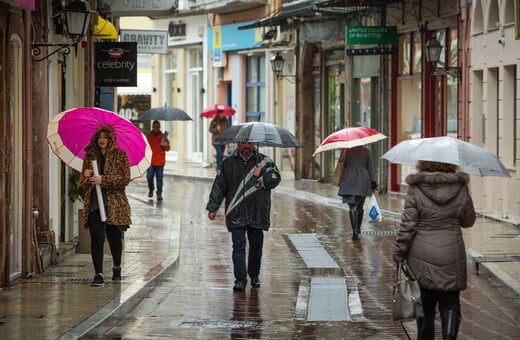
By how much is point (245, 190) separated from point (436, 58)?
1233 centimetres

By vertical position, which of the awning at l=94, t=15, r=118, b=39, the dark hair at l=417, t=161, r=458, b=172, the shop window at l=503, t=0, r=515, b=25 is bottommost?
the dark hair at l=417, t=161, r=458, b=172

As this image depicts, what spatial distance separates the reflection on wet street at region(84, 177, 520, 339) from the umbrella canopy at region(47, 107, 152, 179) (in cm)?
146

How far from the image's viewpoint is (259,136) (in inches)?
574

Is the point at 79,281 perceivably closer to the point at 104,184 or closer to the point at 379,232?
the point at 104,184

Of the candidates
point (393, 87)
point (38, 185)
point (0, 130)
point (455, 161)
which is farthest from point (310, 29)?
point (455, 161)

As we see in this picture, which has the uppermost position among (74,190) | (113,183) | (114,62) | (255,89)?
(255,89)

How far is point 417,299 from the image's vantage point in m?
9.73

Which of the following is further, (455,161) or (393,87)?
(393,87)

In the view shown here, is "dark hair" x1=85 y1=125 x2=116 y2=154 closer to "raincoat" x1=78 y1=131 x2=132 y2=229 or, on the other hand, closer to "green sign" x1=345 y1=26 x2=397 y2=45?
"raincoat" x1=78 y1=131 x2=132 y2=229

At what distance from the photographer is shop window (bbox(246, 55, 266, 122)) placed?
4331 cm

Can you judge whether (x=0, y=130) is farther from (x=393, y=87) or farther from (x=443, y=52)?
(x=393, y=87)

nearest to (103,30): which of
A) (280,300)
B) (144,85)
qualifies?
(280,300)

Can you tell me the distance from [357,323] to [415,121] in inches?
729

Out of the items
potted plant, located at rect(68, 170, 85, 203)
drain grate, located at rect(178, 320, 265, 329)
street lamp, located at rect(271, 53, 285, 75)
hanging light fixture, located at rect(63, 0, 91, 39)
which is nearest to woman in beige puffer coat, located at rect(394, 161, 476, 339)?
drain grate, located at rect(178, 320, 265, 329)
